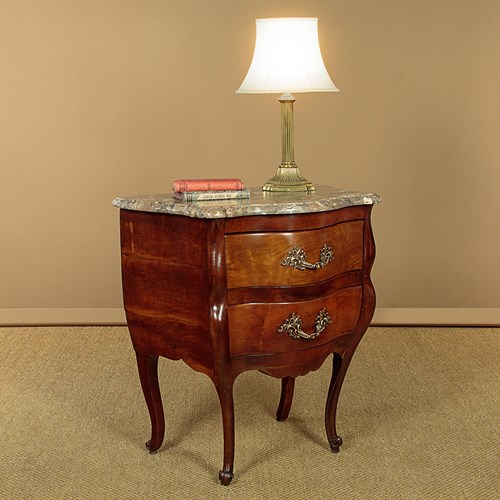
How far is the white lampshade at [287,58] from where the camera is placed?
2.54m

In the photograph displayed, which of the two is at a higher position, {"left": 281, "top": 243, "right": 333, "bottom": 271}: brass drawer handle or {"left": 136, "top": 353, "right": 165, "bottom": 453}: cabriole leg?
{"left": 281, "top": 243, "right": 333, "bottom": 271}: brass drawer handle

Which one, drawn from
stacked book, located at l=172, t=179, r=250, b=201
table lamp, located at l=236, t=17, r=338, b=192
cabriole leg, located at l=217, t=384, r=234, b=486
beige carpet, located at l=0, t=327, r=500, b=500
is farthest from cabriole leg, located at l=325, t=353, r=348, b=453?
table lamp, located at l=236, t=17, r=338, b=192

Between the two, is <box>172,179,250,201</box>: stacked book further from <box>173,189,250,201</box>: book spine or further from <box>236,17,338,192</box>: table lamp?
<box>236,17,338,192</box>: table lamp

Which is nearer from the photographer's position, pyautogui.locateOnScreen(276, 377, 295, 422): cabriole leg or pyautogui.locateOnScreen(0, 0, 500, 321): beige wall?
pyautogui.locateOnScreen(276, 377, 295, 422): cabriole leg

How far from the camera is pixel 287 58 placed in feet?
8.37

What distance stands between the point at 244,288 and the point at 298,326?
0.19 meters

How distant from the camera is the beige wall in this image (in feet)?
13.4

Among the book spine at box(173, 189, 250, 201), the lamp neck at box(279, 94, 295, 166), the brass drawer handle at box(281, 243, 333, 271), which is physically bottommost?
the brass drawer handle at box(281, 243, 333, 271)

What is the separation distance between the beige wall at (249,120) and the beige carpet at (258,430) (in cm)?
62

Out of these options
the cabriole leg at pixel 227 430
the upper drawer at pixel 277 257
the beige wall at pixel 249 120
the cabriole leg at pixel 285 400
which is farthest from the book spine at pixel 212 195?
the beige wall at pixel 249 120

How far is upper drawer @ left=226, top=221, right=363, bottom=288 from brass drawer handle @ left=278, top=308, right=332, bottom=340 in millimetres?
97

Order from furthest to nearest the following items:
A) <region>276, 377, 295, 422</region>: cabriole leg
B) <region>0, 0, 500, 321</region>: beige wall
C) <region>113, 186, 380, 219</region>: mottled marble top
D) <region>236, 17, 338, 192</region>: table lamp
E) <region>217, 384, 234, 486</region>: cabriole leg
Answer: <region>0, 0, 500, 321</region>: beige wall < <region>276, 377, 295, 422</region>: cabriole leg < <region>236, 17, 338, 192</region>: table lamp < <region>217, 384, 234, 486</region>: cabriole leg < <region>113, 186, 380, 219</region>: mottled marble top

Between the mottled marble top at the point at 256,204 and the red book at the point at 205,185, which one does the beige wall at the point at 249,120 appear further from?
the red book at the point at 205,185

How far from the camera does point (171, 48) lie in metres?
4.11
